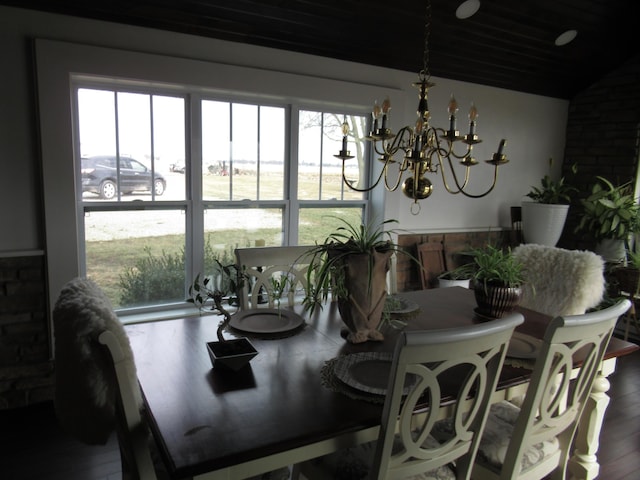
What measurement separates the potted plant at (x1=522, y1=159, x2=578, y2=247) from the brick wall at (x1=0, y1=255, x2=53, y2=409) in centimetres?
407

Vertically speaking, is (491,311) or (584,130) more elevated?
(584,130)

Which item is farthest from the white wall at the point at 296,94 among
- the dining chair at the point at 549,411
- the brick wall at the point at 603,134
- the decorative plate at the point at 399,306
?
the dining chair at the point at 549,411

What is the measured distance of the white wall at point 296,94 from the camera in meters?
2.40

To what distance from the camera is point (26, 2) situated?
2.31m

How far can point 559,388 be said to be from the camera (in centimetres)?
154

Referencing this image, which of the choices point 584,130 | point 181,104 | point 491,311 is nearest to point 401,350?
point 491,311

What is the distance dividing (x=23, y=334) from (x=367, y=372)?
7.11 feet

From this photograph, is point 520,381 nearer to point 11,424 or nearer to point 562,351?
point 562,351

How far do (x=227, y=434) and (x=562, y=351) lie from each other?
102 cm

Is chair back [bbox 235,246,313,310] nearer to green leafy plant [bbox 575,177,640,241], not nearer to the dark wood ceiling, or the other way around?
the dark wood ceiling

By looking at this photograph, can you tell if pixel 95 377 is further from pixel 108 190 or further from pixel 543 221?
pixel 543 221

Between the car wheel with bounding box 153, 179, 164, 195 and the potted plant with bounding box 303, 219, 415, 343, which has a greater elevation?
the car wheel with bounding box 153, 179, 164, 195

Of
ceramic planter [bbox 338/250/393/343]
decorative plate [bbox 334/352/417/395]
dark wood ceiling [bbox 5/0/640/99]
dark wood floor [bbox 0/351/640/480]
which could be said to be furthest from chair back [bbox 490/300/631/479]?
dark wood ceiling [bbox 5/0/640/99]

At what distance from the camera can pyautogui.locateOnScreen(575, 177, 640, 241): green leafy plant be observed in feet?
13.0
